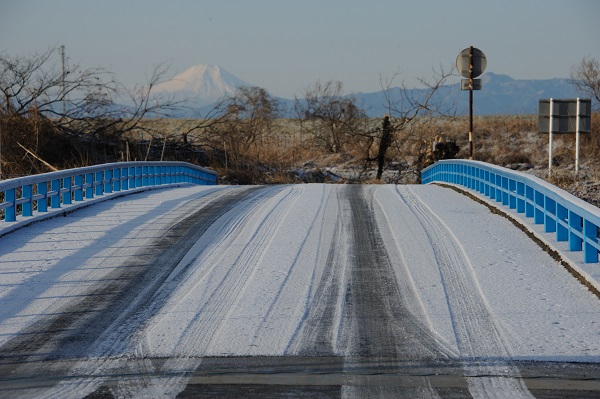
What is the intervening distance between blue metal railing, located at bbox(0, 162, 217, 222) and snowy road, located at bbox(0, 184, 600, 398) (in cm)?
73

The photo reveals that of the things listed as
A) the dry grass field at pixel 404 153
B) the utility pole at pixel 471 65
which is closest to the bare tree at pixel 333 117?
the dry grass field at pixel 404 153

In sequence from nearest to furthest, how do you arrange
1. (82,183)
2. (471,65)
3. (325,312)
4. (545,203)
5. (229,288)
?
(325,312)
(229,288)
(545,203)
(82,183)
(471,65)

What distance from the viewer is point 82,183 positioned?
20.9m

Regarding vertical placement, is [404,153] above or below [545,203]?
above

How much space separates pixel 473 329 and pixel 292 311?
6.73 ft

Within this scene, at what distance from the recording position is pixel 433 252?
1380 cm

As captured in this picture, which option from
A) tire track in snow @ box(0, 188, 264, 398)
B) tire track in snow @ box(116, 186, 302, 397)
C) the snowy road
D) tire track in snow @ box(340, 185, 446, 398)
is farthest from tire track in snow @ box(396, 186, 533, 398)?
tire track in snow @ box(0, 188, 264, 398)

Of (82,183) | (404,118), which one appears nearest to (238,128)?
(404,118)

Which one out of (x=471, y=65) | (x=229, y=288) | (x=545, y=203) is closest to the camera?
(x=229, y=288)

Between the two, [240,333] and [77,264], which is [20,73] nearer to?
[77,264]

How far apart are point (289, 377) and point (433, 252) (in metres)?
6.30

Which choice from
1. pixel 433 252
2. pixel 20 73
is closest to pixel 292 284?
pixel 433 252

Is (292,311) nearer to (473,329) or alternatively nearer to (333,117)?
(473,329)

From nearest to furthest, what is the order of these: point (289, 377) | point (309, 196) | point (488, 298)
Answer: point (289, 377) < point (488, 298) < point (309, 196)
